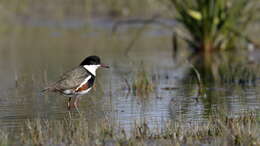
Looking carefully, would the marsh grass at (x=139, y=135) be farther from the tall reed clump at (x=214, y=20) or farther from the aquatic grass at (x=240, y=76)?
the tall reed clump at (x=214, y=20)

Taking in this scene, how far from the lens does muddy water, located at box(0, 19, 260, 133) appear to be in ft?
29.7

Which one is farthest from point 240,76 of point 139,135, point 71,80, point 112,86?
point 139,135

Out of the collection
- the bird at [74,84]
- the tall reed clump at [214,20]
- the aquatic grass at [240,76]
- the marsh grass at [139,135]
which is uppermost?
the tall reed clump at [214,20]

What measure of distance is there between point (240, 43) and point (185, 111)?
905 centimetres

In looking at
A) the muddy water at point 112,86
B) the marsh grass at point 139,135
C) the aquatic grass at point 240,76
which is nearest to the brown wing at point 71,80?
the muddy water at point 112,86

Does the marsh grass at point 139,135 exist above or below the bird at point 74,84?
below

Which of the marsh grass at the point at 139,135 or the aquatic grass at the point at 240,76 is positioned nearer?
the marsh grass at the point at 139,135

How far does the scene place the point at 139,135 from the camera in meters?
7.27

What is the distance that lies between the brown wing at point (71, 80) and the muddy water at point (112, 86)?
353 millimetres

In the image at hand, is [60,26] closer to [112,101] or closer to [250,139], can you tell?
[112,101]

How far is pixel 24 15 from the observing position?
2430 cm

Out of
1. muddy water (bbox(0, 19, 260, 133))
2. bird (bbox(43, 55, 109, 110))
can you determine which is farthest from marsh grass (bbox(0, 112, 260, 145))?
bird (bbox(43, 55, 109, 110))

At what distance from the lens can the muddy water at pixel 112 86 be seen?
905 centimetres

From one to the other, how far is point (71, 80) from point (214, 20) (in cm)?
746
